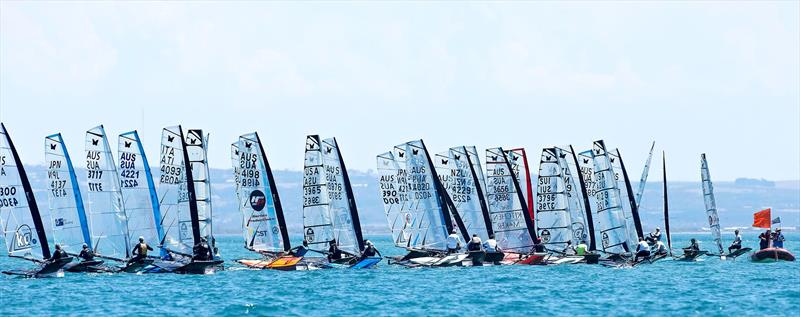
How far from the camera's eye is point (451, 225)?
58531 mm

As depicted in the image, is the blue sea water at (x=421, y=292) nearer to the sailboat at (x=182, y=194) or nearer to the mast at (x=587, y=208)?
the sailboat at (x=182, y=194)

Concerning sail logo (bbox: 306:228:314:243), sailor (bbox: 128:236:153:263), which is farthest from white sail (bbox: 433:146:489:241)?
sailor (bbox: 128:236:153:263)

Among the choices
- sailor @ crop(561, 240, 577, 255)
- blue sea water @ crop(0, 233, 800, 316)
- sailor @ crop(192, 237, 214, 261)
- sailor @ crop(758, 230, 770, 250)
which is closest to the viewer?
blue sea water @ crop(0, 233, 800, 316)

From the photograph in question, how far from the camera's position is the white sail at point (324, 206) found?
56.6m

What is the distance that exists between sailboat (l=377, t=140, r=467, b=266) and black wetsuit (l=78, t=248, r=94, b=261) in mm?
12784

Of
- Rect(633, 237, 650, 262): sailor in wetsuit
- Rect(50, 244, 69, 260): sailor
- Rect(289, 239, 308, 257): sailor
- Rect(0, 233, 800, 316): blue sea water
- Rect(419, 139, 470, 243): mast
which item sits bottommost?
Rect(0, 233, 800, 316): blue sea water

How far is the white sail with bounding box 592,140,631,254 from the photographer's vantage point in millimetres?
60312

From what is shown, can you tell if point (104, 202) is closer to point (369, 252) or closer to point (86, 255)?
point (86, 255)

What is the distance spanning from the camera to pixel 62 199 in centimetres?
5062

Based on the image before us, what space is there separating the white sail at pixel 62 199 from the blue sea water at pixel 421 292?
1.46 meters

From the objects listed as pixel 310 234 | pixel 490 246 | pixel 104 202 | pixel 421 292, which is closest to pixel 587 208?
pixel 490 246

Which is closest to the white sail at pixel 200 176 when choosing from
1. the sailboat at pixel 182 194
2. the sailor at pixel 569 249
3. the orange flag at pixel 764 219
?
the sailboat at pixel 182 194

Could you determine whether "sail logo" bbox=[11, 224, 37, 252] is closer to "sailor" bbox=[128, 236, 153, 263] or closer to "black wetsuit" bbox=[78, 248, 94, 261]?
"black wetsuit" bbox=[78, 248, 94, 261]

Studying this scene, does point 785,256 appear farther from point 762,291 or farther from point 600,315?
point 600,315
